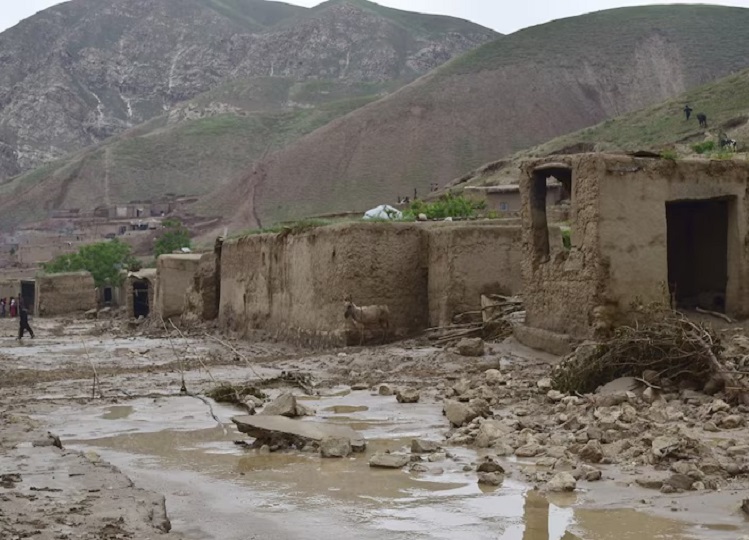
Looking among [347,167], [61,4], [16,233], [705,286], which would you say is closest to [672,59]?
[347,167]

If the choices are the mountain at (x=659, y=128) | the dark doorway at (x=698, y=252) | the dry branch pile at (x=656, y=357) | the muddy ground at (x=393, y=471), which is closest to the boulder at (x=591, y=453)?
the muddy ground at (x=393, y=471)

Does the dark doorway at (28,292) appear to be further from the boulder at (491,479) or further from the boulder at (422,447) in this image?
the boulder at (491,479)

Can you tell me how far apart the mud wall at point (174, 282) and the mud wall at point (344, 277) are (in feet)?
25.9

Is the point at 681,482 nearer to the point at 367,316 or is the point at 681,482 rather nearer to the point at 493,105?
the point at 367,316

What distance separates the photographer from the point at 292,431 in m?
8.02

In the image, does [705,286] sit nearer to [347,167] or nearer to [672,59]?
[347,167]

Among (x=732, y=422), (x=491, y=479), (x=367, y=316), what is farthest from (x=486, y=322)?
(x=491, y=479)

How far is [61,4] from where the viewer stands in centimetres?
17775

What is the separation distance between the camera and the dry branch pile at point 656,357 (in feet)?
29.8

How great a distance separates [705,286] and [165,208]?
71.5 meters

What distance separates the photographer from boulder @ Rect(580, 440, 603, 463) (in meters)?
6.74

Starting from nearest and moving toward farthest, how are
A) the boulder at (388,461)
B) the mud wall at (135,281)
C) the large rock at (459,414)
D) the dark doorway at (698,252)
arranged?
the boulder at (388,461)
the large rock at (459,414)
the dark doorway at (698,252)
the mud wall at (135,281)

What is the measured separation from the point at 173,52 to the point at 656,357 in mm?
169090

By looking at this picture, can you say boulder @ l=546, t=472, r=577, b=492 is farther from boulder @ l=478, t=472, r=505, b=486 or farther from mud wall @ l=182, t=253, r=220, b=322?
mud wall @ l=182, t=253, r=220, b=322
